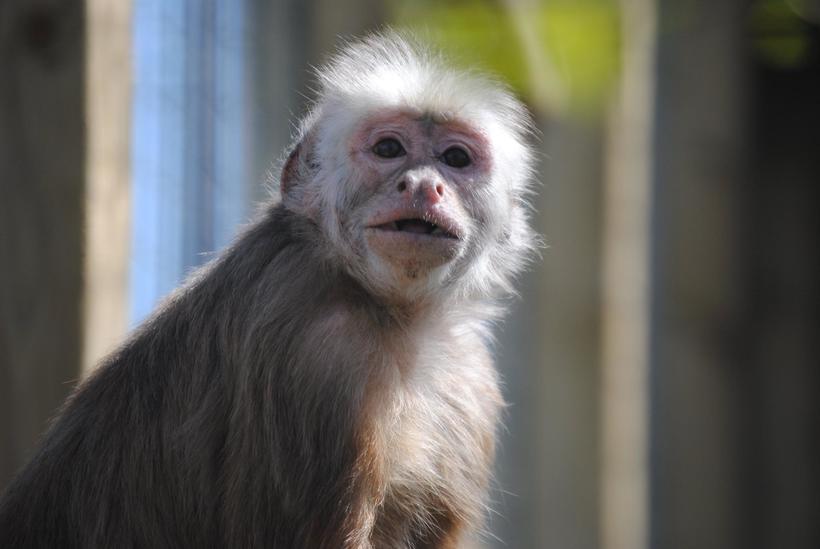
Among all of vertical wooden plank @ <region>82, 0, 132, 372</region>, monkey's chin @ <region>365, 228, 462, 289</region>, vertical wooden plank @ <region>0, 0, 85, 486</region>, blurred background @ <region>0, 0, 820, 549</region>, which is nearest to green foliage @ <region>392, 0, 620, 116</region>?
blurred background @ <region>0, 0, 820, 549</region>

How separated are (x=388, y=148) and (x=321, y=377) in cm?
98

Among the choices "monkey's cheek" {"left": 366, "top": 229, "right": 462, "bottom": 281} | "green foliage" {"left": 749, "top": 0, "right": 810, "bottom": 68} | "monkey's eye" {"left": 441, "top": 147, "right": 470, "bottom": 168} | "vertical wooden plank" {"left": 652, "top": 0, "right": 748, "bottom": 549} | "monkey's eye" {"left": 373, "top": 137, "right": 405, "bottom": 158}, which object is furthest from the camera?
"green foliage" {"left": 749, "top": 0, "right": 810, "bottom": 68}

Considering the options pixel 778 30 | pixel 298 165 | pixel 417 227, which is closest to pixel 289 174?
pixel 298 165

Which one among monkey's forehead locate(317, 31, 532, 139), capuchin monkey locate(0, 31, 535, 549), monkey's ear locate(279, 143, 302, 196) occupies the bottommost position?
capuchin monkey locate(0, 31, 535, 549)

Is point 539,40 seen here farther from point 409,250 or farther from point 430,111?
point 409,250

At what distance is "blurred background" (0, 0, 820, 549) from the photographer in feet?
13.8

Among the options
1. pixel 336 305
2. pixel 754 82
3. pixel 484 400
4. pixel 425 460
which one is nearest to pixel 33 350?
pixel 336 305

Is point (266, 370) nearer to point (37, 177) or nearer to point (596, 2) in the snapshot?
point (37, 177)

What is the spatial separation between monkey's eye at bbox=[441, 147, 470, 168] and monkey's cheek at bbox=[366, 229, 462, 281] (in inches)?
18.4

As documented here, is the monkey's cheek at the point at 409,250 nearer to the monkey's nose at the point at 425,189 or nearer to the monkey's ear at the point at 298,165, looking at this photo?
the monkey's nose at the point at 425,189

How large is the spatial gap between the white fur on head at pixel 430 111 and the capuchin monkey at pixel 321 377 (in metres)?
0.01

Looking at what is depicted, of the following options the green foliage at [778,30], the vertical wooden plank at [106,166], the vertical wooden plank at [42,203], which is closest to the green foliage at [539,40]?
the vertical wooden plank at [106,166]

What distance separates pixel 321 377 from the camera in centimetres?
417

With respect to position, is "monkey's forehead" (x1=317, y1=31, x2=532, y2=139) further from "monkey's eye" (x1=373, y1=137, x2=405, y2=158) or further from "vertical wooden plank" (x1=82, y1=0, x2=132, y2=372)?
"vertical wooden plank" (x1=82, y1=0, x2=132, y2=372)
